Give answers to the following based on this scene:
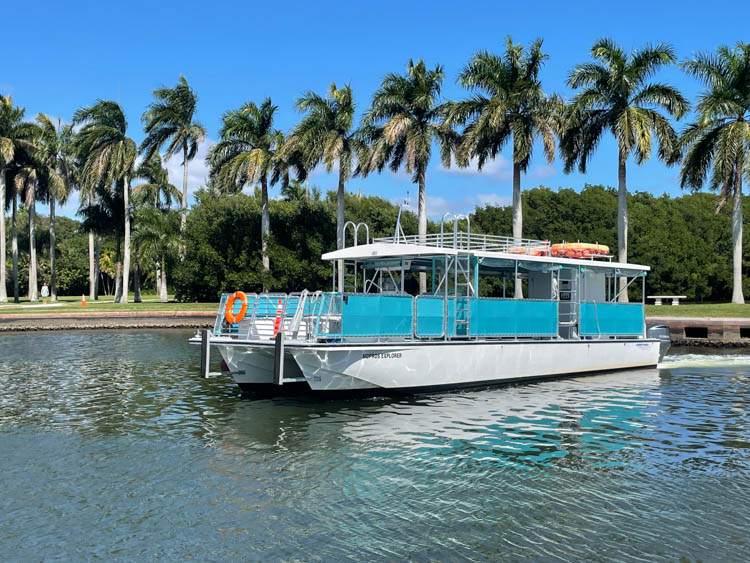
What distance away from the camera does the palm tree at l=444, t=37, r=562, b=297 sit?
1513 inches

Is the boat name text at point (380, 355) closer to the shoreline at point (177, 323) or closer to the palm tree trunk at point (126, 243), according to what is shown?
the shoreline at point (177, 323)

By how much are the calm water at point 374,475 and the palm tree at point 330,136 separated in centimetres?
2800

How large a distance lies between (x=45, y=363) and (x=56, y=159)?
44.1m

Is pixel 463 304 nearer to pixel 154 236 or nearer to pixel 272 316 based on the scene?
pixel 272 316

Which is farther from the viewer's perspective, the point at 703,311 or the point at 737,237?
the point at 737,237

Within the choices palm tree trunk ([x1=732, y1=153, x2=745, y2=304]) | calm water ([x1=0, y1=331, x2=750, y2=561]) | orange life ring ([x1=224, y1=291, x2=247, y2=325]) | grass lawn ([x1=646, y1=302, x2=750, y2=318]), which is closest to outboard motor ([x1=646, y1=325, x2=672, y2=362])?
calm water ([x1=0, y1=331, x2=750, y2=561])

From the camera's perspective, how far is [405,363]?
17.3 metres

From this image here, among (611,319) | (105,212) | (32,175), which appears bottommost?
(611,319)

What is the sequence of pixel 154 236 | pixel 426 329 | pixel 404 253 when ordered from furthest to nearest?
pixel 154 236
pixel 404 253
pixel 426 329

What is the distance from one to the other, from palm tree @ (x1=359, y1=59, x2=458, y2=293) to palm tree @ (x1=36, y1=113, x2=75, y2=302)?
28.6 metres

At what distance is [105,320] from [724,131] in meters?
37.3

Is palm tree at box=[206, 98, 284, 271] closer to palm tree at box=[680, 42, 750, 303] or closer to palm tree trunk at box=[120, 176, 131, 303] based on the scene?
palm tree trunk at box=[120, 176, 131, 303]

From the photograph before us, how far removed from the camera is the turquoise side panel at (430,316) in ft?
59.1

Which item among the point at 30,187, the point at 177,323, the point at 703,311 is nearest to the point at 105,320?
the point at 177,323
